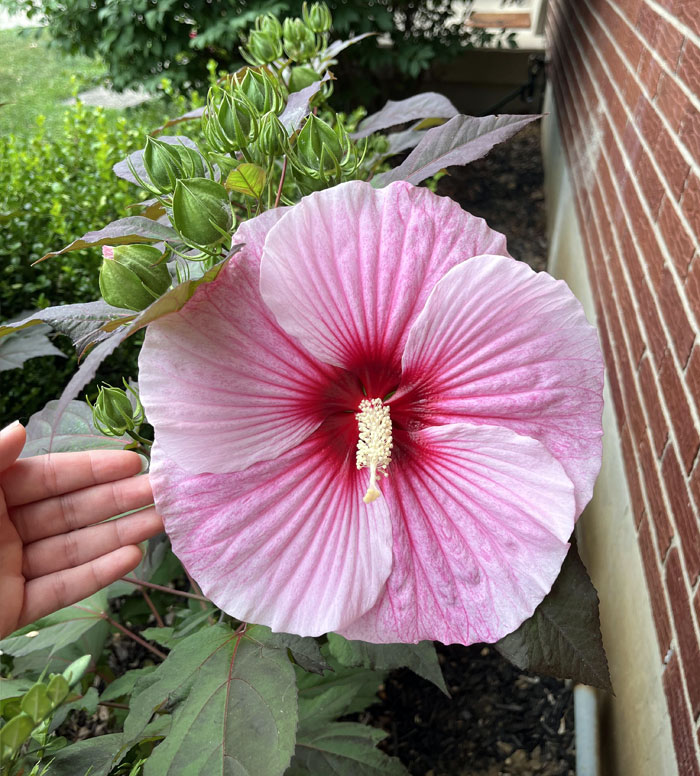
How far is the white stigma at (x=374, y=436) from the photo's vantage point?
0.59 metres

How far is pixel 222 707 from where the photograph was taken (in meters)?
0.73

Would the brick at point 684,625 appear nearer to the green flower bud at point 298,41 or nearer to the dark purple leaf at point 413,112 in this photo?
the dark purple leaf at point 413,112

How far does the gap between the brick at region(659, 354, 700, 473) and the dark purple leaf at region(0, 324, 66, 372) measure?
1042 millimetres

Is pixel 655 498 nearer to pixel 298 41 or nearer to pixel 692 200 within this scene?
pixel 692 200

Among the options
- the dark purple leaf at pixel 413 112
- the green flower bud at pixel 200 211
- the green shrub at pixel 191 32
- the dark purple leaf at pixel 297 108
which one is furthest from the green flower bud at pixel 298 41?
the green shrub at pixel 191 32

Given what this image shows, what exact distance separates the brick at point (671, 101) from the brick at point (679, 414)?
0.45 metres

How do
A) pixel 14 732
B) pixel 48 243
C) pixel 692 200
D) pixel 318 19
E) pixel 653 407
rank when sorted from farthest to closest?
pixel 48 243 < pixel 653 407 < pixel 692 200 < pixel 318 19 < pixel 14 732

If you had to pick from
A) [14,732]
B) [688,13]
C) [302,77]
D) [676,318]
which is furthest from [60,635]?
[688,13]

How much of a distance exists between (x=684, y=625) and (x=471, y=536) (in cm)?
56

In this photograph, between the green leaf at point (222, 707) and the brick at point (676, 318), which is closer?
the green leaf at point (222, 707)

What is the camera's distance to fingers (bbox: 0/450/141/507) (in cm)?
74

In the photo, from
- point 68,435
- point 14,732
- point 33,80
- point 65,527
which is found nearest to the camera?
point 14,732

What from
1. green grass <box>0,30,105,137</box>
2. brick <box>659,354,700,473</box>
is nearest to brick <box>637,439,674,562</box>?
brick <box>659,354,700,473</box>

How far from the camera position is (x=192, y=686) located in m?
0.77
